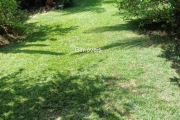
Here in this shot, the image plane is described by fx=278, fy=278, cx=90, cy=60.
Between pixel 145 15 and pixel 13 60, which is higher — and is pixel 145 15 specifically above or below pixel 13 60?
above

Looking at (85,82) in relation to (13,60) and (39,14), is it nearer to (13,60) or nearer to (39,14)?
(13,60)

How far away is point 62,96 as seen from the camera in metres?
6.80

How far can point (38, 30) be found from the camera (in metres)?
13.2

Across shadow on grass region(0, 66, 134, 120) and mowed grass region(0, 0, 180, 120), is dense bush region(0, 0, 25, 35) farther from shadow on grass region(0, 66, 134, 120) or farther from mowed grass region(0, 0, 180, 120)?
shadow on grass region(0, 66, 134, 120)

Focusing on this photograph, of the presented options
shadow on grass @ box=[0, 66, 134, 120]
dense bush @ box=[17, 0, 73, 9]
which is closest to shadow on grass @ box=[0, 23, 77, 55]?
shadow on grass @ box=[0, 66, 134, 120]

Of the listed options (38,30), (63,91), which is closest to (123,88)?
(63,91)

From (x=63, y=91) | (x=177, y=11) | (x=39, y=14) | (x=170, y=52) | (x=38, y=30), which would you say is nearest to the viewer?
(x=63, y=91)

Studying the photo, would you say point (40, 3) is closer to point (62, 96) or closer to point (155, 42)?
point (155, 42)

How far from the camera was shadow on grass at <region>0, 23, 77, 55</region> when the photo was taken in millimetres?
10430

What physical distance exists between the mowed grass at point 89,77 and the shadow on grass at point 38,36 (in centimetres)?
4

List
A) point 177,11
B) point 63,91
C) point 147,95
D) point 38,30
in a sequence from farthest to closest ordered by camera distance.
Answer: point 38,30, point 177,11, point 63,91, point 147,95

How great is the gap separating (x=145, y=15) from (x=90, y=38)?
2370 millimetres

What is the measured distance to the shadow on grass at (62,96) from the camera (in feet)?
20.0

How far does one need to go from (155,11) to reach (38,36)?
5.08m
